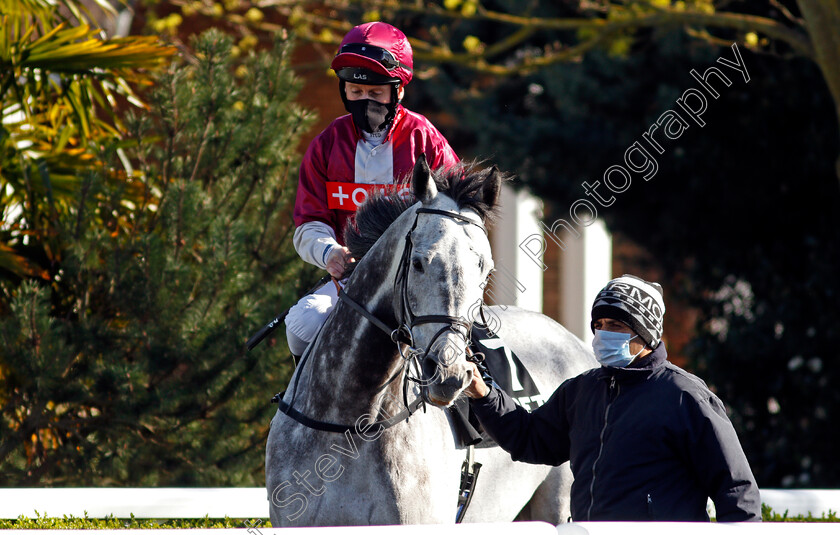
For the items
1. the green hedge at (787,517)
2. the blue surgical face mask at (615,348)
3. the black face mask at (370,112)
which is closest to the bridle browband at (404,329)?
the blue surgical face mask at (615,348)

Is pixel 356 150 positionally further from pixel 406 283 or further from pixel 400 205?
pixel 406 283

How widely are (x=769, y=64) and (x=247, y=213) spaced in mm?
5272

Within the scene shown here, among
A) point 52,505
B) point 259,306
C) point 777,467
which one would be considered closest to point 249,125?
point 259,306

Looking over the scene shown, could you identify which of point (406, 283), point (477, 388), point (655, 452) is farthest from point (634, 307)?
point (406, 283)

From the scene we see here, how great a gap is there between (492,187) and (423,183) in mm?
226

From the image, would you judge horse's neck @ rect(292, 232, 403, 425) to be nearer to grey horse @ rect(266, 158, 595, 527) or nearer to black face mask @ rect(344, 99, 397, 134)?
grey horse @ rect(266, 158, 595, 527)

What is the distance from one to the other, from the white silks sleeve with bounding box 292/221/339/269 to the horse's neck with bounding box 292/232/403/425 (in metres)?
0.20

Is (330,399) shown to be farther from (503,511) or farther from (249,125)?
(249,125)

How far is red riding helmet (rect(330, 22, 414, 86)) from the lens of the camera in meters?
3.26

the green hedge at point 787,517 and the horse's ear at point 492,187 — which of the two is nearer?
the horse's ear at point 492,187

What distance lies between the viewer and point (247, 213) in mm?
5598

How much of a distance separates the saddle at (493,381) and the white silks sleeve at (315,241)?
2.08 ft

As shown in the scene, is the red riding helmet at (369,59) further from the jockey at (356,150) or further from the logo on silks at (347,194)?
the logo on silks at (347,194)

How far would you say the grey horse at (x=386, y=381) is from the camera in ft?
8.71
